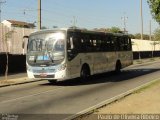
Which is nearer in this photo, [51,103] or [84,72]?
[51,103]

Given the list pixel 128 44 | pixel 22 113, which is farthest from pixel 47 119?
pixel 128 44

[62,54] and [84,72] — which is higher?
[62,54]

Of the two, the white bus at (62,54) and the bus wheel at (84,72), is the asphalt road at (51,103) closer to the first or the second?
the white bus at (62,54)

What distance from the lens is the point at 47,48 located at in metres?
21.7

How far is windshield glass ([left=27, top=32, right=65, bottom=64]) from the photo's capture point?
21469mm

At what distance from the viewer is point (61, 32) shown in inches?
854

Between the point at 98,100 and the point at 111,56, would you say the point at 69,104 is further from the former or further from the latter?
the point at 111,56

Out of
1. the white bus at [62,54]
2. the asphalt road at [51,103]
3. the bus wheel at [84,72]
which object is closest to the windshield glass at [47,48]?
the white bus at [62,54]

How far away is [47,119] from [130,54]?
70.1 ft

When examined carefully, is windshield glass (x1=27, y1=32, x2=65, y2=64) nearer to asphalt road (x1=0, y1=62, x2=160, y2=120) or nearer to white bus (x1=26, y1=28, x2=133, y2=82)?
white bus (x1=26, y1=28, x2=133, y2=82)

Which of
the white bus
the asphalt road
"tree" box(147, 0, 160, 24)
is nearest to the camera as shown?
the asphalt road

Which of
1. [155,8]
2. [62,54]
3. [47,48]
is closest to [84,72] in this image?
[62,54]

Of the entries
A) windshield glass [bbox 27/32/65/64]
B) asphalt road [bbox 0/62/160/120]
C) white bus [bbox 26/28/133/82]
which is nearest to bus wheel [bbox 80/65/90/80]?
white bus [bbox 26/28/133/82]

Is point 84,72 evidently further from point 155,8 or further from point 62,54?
point 155,8
